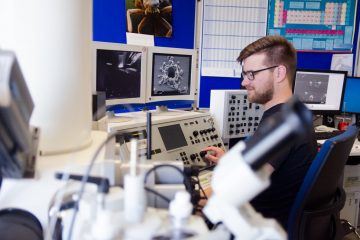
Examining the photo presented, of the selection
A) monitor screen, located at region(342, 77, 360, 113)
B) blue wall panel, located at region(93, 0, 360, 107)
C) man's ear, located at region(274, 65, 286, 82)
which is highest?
blue wall panel, located at region(93, 0, 360, 107)

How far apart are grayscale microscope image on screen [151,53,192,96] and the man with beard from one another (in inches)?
17.8

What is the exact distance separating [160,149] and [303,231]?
80 centimetres

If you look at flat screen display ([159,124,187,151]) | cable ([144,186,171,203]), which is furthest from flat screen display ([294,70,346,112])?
cable ([144,186,171,203])

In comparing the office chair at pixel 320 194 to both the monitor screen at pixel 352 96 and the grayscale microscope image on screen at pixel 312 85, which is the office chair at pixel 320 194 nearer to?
the grayscale microscope image on screen at pixel 312 85

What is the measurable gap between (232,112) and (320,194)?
1029 mm

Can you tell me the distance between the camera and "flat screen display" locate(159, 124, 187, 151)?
1896mm

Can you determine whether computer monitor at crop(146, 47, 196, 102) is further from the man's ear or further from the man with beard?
the man's ear

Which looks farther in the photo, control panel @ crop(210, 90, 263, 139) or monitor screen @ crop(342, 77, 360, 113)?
monitor screen @ crop(342, 77, 360, 113)

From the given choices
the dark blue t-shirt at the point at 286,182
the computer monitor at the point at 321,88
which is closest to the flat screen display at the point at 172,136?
the dark blue t-shirt at the point at 286,182

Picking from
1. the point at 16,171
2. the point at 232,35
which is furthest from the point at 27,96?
the point at 232,35

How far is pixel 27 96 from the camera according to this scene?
2.36 ft

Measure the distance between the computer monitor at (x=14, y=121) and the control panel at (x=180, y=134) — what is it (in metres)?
0.88

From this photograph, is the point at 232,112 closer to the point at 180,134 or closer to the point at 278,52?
the point at 180,134

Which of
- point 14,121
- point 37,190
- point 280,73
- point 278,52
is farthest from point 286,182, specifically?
point 14,121
